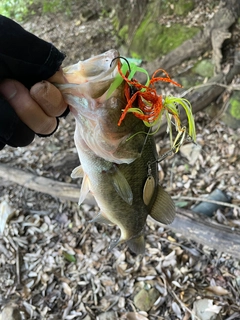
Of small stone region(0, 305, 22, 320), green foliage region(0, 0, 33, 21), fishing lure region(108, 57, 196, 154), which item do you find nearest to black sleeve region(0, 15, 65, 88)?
fishing lure region(108, 57, 196, 154)

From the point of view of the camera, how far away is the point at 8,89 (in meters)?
1.23

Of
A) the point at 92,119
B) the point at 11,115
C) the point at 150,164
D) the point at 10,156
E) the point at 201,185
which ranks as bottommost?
the point at 201,185

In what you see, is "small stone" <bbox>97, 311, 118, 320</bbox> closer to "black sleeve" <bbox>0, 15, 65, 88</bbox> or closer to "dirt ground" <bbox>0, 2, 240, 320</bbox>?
"dirt ground" <bbox>0, 2, 240, 320</bbox>

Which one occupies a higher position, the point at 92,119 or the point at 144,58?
the point at 92,119

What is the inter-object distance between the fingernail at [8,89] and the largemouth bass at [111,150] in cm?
17

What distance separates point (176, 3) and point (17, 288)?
4956 mm

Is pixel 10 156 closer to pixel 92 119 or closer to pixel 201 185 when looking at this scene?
pixel 201 185

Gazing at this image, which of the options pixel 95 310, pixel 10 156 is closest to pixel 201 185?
pixel 95 310

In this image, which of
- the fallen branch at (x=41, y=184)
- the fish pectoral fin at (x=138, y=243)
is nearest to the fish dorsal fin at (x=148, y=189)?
the fish pectoral fin at (x=138, y=243)

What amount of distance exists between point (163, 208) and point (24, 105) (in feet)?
3.22

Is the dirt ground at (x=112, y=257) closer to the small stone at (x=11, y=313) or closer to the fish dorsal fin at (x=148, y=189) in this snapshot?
the small stone at (x=11, y=313)

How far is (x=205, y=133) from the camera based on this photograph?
15.0ft

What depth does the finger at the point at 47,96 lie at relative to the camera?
1242 millimetres

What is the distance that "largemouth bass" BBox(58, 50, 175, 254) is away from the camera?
A: 1.28m
